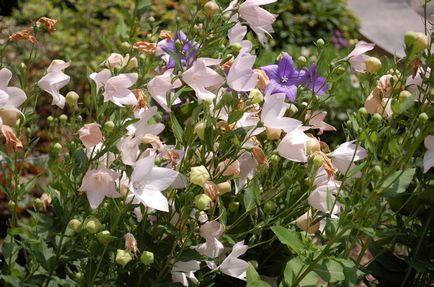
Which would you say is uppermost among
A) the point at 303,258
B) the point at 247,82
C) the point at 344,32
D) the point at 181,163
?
the point at 247,82

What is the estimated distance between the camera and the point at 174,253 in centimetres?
157

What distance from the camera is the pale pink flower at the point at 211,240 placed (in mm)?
1537

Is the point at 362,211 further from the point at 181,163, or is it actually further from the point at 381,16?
the point at 381,16

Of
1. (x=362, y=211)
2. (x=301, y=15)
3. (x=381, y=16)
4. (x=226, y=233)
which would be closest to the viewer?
(x=362, y=211)

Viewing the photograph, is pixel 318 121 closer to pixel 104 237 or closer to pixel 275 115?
pixel 275 115

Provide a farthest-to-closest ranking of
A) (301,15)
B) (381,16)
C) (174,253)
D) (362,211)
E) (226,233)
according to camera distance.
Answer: (381,16)
(301,15)
(226,233)
(174,253)
(362,211)

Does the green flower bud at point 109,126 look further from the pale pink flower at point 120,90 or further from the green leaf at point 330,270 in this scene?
the green leaf at point 330,270

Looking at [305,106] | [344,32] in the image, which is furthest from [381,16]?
[305,106]

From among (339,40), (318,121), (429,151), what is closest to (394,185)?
(429,151)

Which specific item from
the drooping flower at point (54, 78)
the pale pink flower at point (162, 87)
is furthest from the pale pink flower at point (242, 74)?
the drooping flower at point (54, 78)

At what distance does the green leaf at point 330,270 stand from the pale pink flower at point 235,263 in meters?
0.18

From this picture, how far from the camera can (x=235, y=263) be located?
5.27ft

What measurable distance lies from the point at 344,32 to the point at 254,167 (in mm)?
5318

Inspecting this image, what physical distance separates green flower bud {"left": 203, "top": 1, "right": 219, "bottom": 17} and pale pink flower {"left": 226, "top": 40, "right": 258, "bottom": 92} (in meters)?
0.12
